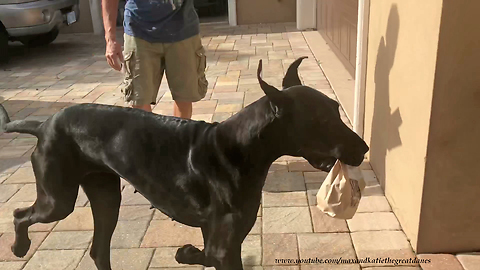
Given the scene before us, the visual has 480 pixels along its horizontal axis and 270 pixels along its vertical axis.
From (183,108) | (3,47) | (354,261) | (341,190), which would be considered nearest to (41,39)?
(3,47)

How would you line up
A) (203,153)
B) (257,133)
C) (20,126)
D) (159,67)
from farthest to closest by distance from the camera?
(159,67) → (20,126) → (203,153) → (257,133)

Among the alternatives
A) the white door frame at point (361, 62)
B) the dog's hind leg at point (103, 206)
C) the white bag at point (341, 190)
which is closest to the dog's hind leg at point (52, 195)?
the dog's hind leg at point (103, 206)

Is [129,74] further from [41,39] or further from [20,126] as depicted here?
[41,39]

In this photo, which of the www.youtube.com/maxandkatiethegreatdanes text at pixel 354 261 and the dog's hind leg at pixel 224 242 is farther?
A: the www.youtube.com/maxandkatiethegreatdanes text at pixel 354 261

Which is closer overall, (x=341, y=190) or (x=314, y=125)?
(x=314, y=125)

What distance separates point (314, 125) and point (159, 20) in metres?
2.00

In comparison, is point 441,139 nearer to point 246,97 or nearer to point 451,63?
point 451,63

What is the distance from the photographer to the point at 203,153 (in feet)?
5.99

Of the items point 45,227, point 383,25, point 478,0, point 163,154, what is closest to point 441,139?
point 478,0

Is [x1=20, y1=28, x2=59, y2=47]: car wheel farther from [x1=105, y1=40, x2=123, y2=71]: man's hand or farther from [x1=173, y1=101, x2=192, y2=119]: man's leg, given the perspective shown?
[x1=105, y1=40, x2=123, y2=71]: man's hand

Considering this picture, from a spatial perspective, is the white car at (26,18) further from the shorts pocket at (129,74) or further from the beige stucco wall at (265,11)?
the shorts pocket at (129,74)

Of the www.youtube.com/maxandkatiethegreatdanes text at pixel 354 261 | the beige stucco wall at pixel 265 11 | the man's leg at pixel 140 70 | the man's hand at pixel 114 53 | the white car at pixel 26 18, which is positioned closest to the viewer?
the www.youtube.com/maxandkatiethegreatdanes text at pixel 354 261

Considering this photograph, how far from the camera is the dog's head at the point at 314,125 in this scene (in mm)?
1646

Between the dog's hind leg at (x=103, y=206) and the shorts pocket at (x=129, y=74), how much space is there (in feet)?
4.46
